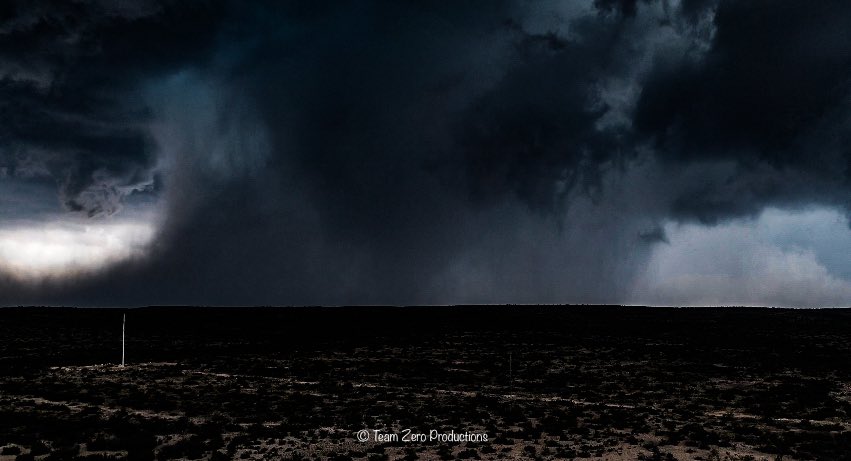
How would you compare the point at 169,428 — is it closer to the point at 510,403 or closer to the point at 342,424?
the point at 342,424

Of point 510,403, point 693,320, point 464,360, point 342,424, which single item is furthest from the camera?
point 693,320

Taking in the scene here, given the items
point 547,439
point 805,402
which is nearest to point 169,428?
point 547,439

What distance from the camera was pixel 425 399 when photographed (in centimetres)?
3641

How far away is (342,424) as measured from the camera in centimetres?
2831

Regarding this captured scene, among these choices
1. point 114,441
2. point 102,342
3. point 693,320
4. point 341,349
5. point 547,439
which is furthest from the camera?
point 693,320

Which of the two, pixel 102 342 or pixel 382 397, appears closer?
A: pixel 382 397

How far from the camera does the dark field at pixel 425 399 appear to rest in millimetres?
24062

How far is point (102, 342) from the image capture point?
80438mm

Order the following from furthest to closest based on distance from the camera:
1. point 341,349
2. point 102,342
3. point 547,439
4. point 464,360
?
1. point 102,342
2. point 341,349
3. point 464,360
4. point 547,439

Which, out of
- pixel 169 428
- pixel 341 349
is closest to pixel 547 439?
pixel 169 428

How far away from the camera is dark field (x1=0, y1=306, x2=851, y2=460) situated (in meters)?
24.1

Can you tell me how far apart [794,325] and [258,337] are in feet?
314

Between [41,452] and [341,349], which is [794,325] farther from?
[41,452]

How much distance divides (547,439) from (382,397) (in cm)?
1375
